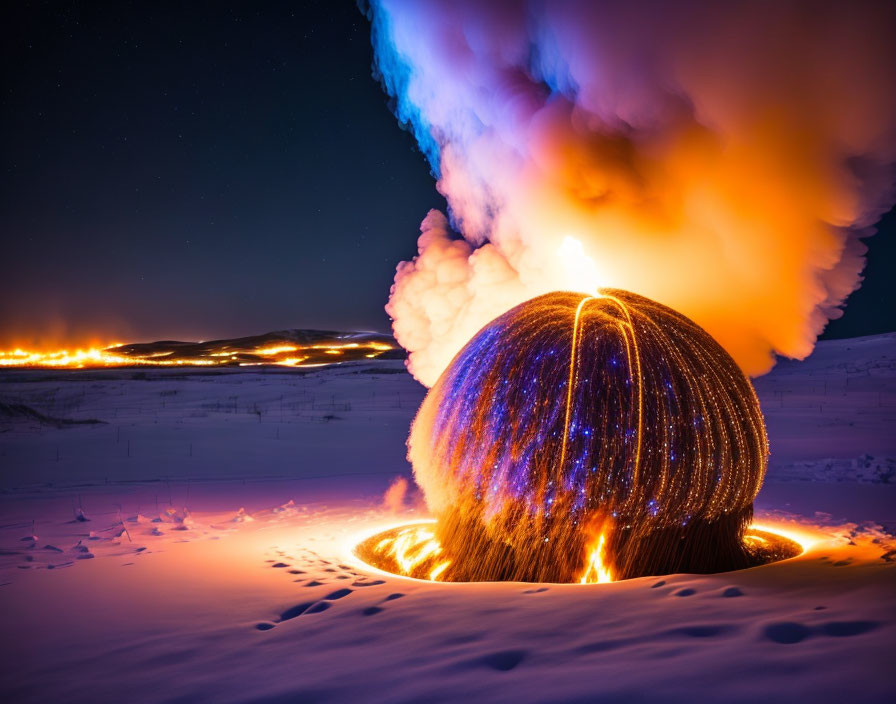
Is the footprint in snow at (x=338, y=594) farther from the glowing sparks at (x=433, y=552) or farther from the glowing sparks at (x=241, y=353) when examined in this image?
the glowing sparks at (x=241, y=353)

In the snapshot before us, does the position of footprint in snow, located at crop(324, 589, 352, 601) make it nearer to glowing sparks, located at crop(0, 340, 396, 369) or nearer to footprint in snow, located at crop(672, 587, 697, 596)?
footprint in snow, located at crop(672, 587, 697, 596)

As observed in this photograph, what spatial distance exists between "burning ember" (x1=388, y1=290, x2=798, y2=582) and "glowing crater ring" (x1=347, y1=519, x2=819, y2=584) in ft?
0.15

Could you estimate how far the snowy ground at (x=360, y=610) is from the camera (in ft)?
9.66

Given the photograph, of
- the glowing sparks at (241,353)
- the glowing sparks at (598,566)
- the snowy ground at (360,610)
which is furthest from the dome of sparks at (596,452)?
the glowing sparks at (241,353)

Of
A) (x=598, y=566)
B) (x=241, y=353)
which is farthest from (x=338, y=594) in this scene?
(x=241, y=353)

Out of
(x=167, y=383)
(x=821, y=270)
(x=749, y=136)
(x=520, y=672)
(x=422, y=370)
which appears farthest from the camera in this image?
(x=167, y=383)

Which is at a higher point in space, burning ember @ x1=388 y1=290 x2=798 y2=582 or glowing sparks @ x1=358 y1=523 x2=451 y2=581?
burning ember @ x1=388 y1=290 x2=798 y2=582

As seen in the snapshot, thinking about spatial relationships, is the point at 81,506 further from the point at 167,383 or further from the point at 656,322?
the point at 167,383

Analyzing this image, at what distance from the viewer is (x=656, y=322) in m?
5.90

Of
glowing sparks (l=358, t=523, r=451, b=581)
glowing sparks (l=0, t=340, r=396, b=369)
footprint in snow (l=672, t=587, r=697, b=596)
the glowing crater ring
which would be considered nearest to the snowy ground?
footprint in snow (l=672, t=587, r=697, b=596)

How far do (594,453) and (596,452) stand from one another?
2 centimetres

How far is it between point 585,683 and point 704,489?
9.38ft

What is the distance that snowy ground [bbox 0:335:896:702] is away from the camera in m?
2.95

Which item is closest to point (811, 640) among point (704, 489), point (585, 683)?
point (585, 683)
